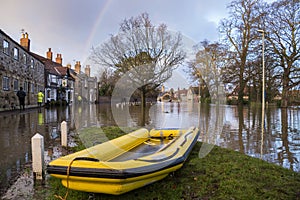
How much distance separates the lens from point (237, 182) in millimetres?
4125

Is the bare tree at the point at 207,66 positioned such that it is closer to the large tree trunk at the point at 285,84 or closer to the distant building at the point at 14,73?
the large tree trunk at the point at 285,84

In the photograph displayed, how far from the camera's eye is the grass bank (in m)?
3.71

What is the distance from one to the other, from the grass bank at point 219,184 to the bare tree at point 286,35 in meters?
24.8

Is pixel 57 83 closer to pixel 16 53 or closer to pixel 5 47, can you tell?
pixel 16 53

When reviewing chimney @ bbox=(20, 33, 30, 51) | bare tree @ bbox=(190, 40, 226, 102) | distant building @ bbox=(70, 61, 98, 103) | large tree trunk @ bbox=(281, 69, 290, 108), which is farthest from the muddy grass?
distant building @ bbox=(70, 61, 98, 103)

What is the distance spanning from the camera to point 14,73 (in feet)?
69.2

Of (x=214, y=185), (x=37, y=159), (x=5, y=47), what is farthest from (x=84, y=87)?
(x=214, y=185)

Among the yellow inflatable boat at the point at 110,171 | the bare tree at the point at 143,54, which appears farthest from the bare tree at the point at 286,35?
the yellow inflatable boat at the point at 110,171

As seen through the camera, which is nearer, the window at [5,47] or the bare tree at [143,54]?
the bare tree at [143,54]

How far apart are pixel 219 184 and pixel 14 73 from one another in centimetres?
2152

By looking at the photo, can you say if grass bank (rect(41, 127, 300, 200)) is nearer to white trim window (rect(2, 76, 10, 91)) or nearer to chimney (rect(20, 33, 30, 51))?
white trim window (rect(2, 76, 10, 91))

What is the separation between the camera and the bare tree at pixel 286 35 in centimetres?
2506

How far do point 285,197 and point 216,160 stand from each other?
1946mm

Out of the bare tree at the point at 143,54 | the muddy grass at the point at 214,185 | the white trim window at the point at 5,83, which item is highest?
the bare tree at the point at 143,54
